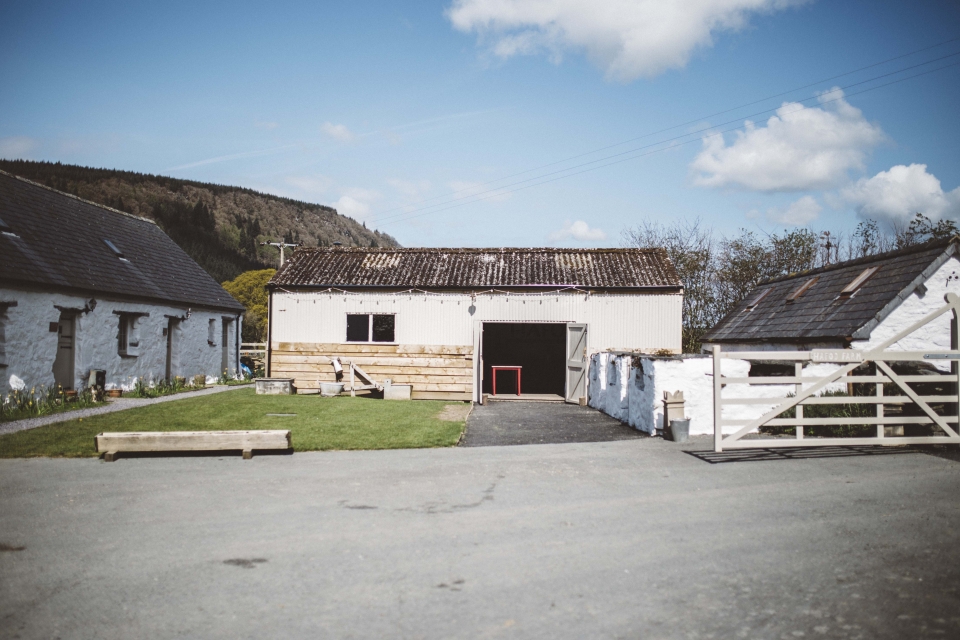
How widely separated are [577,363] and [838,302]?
689 centimetres

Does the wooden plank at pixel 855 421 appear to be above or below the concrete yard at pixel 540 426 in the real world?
above

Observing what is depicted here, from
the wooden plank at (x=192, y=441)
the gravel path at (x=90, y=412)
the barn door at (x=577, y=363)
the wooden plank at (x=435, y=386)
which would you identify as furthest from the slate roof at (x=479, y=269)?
the wooden plank at (x=192, y=441)

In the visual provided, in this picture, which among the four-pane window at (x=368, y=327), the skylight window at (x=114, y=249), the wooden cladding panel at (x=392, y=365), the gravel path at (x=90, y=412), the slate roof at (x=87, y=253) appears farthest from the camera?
the skylight window at (x=114, y=249)

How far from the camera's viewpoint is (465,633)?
363 cm

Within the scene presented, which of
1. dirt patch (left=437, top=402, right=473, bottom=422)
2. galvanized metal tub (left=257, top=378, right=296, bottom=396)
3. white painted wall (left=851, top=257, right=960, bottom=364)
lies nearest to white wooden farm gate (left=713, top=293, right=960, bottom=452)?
white painted wall (left=851, top=257, right=960, bottom=364)

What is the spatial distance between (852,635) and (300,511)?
4968mm

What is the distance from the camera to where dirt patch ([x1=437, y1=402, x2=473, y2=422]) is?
43.9 ft

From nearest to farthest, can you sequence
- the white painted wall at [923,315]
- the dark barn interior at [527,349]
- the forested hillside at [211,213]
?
1. the white painted wall at [923,315]
2. the dark barn interior at [527,349]
3. the forested hillside at [211,213]

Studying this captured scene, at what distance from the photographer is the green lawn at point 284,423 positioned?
1000 centimetres

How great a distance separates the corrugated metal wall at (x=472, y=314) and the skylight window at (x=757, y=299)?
4756 millimetres

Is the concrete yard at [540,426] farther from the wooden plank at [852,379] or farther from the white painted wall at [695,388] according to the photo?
the wooden plank at [852,379]

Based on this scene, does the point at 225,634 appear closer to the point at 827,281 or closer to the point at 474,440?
the point at 474,440

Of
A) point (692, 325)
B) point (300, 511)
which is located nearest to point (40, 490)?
point (300, 511)

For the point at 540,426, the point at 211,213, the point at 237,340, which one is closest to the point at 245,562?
the point at 540,426
